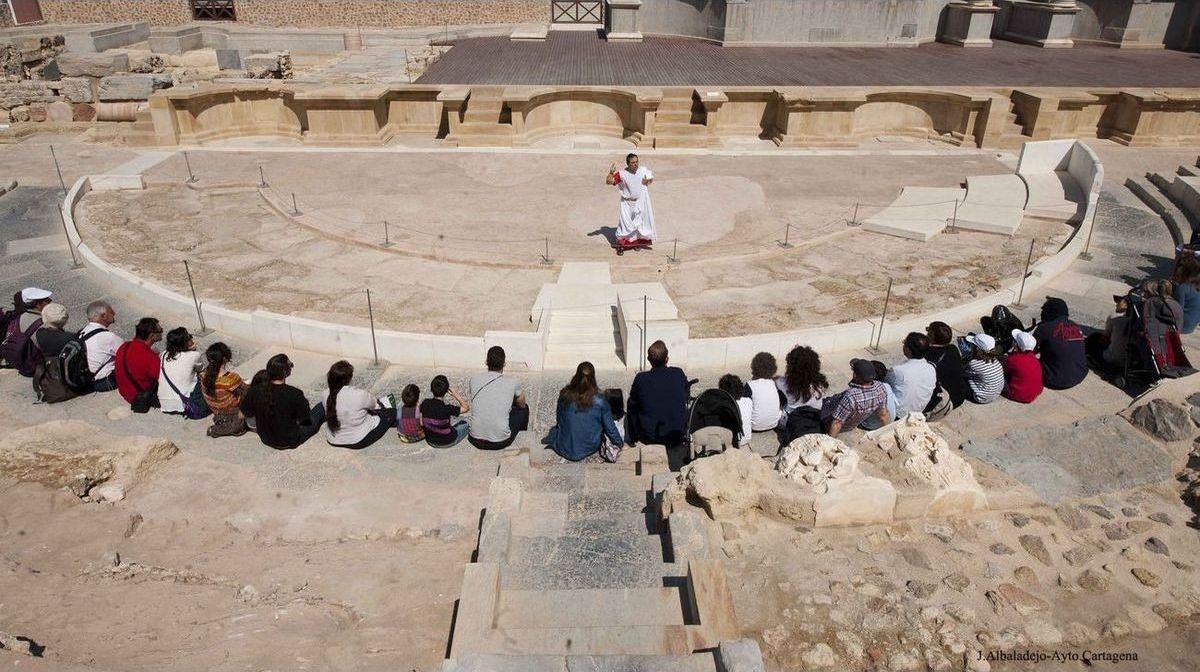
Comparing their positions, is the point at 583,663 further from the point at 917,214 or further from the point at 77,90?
the point at 77,90

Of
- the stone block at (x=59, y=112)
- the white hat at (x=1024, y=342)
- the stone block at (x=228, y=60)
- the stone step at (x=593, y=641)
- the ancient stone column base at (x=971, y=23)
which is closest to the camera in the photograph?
the stone step at (x=593, y=641)

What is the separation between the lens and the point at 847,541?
4.98 m

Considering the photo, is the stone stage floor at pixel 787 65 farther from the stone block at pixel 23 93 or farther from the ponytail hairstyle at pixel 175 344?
the ponytail hairstyle at pixel 175 344

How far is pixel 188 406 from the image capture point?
271 inches

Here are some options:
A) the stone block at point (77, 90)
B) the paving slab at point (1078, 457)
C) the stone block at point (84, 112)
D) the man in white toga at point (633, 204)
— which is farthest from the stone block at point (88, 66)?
the paving slab at point (1078, 457)

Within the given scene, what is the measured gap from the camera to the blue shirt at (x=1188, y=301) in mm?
Result: 8148

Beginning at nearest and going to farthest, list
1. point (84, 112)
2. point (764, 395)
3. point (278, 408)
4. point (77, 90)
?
point (278, 408) → point (764, 395) → point (84, 112) → point (77, 90)

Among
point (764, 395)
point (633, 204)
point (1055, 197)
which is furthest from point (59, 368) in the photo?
point (1055, 197)

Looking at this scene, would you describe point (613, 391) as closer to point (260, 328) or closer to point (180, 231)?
point (260, 328)

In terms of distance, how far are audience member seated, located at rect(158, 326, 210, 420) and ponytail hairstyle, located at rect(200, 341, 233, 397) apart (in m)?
0.27

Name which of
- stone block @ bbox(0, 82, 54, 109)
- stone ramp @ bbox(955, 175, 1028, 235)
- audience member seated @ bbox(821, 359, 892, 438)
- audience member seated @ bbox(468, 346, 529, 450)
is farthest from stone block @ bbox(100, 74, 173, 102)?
audience member seated @ bbox(821, 359, 892, 438)

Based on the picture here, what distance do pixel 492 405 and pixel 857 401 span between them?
3022mm

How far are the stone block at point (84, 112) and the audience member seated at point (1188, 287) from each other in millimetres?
21043

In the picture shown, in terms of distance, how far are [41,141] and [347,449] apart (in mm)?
14829
